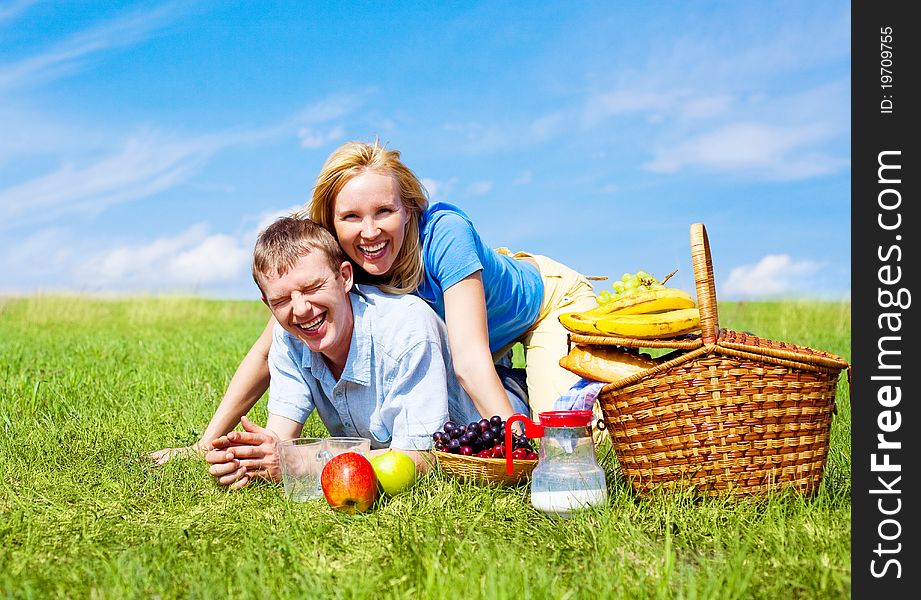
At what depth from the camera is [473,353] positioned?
4.21 meters

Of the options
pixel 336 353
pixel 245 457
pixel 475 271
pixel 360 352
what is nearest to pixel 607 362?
pixel 475 271

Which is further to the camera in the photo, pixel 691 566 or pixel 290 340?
pixel 290 340

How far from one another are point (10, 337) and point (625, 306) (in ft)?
32.2

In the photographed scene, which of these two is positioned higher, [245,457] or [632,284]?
[632,284]

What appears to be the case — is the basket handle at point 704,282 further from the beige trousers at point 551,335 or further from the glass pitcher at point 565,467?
the beige trousers at point 551,335

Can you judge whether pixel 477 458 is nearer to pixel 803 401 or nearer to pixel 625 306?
pixel 625 306

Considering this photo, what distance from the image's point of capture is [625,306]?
3.71 m

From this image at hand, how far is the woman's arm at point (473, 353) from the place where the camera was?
419 cm

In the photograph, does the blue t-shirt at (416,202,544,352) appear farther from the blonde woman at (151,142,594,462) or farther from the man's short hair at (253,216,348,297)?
the man's short hair at (253,216,348,297)

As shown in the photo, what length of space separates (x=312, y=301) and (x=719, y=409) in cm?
191

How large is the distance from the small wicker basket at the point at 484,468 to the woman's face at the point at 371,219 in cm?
119

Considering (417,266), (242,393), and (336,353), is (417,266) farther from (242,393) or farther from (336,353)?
(242,393)

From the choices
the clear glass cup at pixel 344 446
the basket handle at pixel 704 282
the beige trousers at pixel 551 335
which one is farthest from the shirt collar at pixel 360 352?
the basket handle at pixel 704 282
